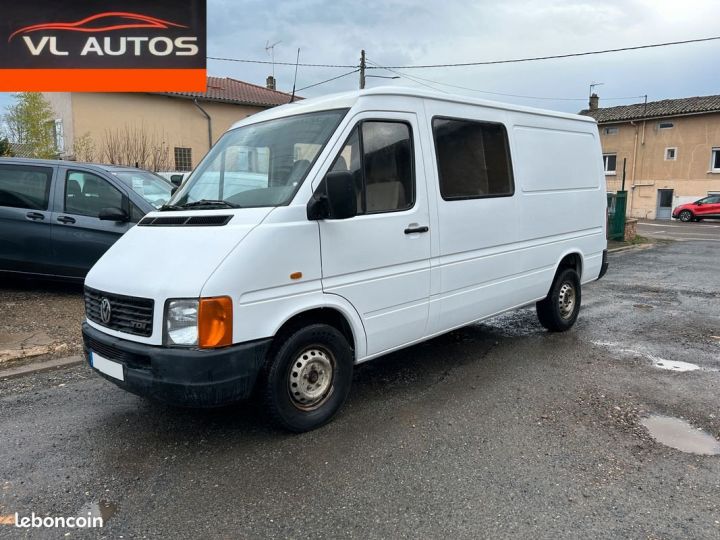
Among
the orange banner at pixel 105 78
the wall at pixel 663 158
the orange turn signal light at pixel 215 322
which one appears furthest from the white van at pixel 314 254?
the wall at pixel 663 158

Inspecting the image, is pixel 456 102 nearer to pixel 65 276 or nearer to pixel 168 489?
pixel 168 489

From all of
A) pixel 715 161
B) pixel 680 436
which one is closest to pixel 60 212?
pixel 680 436

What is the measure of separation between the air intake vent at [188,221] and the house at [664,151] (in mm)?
33649

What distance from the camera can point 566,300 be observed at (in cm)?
616

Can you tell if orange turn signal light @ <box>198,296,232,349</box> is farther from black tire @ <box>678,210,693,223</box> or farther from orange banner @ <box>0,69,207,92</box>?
black tire @ <box>678,210,693,223</box>

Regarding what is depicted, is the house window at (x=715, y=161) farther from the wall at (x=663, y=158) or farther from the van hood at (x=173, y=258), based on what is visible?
the van hood at (x=173, y=258)

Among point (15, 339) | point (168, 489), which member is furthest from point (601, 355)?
point (15, 339)

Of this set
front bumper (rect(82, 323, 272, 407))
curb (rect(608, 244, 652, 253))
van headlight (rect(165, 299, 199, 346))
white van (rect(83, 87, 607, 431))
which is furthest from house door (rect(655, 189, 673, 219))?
van headlight (rect(165, 299, 199, 346))

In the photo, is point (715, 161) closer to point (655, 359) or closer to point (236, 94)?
point (236, 94)

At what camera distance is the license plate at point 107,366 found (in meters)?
3.26

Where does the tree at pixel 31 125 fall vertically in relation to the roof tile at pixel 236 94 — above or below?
below

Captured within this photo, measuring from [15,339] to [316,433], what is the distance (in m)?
3.85

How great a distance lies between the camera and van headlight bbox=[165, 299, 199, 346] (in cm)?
297

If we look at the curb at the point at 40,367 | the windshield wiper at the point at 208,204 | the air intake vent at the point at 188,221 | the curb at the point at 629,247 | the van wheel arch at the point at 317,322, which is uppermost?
the windshield wiper at the point at 208,204
